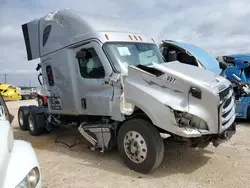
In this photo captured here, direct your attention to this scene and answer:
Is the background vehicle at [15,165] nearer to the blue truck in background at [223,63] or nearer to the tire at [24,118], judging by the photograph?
the blue truck in background at [223,63]

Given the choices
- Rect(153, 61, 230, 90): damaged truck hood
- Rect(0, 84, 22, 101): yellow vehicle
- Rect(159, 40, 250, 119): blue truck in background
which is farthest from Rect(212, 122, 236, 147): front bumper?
Rect(0, 84, 22, 101): yellow vehicle

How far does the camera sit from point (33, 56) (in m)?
7.89

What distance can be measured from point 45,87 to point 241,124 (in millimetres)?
6557

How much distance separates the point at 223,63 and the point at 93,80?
18.3 feet

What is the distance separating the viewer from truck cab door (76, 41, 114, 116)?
5379 mm

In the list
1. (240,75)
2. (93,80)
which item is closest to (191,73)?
(93,80)

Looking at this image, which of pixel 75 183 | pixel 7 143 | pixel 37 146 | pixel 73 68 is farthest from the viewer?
pixel 37 146

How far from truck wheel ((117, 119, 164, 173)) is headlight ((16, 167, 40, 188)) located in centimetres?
246

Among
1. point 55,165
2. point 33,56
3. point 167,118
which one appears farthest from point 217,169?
point 33,56

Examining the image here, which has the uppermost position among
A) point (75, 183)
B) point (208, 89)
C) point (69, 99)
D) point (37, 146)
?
point (208, 89)

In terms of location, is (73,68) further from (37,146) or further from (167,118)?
(167,118)

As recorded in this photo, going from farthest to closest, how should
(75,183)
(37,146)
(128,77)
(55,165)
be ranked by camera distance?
1. (37,146)
2. (55,165)
3. (128,77)
4. (75,183)

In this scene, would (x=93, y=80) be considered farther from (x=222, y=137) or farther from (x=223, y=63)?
(x=223, y=63)

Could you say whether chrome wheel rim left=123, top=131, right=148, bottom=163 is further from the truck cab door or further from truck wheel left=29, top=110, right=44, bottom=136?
truck wheel left=29, top=110, right=44, bottom=136
